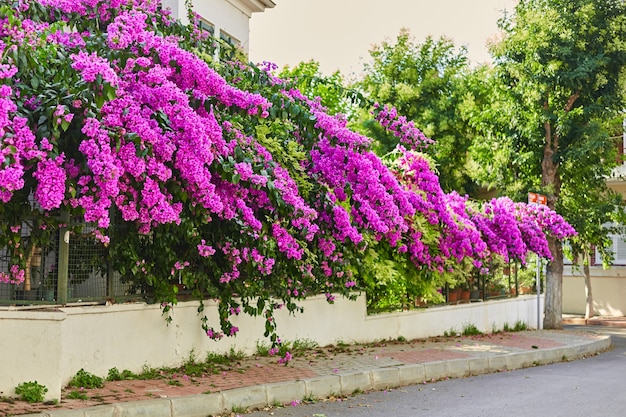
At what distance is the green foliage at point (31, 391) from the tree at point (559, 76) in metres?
17.3

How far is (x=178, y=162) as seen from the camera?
9500 mm

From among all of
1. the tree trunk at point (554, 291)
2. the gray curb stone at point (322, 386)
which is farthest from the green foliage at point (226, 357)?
the tree trunk at point (554, 291)

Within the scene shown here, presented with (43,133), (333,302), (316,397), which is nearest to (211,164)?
(43,133)

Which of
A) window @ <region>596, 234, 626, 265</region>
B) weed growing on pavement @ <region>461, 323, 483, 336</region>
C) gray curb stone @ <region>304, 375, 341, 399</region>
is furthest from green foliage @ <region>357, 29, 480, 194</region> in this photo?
gray curb stone @ <region>304, 375, 341, 399</region>

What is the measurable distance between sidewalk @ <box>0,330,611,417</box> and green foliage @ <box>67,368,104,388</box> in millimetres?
135

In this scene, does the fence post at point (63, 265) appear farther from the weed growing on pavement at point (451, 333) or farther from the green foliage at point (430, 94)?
the green foliage at point (430, 94)

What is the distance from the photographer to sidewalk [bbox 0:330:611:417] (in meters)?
8.42

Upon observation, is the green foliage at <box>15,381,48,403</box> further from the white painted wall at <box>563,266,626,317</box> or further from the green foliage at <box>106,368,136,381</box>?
the white painted wall at <box>563,266,626,317</box>

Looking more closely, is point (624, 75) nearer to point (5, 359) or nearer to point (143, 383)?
point (143, 383)

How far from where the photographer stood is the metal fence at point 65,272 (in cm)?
945

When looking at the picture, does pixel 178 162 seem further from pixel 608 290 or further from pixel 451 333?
pixel 608 290

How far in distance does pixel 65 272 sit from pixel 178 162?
1.79 metres

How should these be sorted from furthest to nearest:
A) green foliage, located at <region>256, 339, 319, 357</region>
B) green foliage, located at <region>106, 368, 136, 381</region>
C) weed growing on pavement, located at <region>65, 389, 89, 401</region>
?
green foliage, located at <region>256, 339, 319, 357</region> → green foliage, located at <region>106, 368, 136, 381</region> → weed growing on pavement, located at <region>65, 389, 89, 401</region>

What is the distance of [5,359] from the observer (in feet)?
27.3
